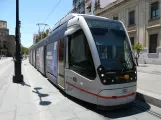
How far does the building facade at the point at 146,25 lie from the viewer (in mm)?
25203

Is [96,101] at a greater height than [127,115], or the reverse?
[96,101]

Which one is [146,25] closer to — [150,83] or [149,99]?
[150,83]

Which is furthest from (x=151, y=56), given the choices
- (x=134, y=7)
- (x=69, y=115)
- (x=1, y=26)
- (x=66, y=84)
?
(x=1, y=26)

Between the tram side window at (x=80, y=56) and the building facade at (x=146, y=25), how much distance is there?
2010 centimetres

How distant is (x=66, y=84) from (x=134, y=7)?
2498 centimetres

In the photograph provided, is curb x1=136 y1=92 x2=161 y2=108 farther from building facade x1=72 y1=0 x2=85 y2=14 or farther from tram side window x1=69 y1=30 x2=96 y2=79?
building facade x1=72 y1=0 x2=85 y2=14

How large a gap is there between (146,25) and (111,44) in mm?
22896

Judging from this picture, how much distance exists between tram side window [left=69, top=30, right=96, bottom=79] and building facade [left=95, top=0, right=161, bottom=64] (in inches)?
791

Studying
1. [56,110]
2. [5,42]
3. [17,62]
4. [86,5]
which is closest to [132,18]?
[86,5]

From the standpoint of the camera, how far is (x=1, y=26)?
119812 millimetres

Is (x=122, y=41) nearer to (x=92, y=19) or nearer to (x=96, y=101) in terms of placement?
(x=92, y=19)

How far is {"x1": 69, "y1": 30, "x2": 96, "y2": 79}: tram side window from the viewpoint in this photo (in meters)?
5.79

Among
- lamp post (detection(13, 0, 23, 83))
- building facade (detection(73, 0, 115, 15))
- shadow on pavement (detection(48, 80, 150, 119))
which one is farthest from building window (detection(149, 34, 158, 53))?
shadow on pavement (detection(48, 80, 150, 119))

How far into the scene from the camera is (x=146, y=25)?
2697 cm
